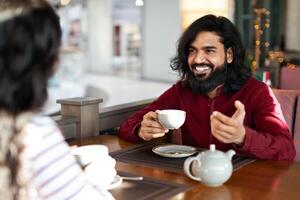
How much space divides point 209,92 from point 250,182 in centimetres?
81

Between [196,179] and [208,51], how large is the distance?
912 millimetres

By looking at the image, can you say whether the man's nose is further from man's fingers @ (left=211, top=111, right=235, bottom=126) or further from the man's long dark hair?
man's fingers @ (left=211, top=111, right=235, bottom=126)

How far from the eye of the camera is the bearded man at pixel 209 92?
1.96m

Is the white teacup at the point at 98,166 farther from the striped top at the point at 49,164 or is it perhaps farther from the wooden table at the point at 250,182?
the striped top at the point at 49,164

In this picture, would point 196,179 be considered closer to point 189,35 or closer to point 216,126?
point 216,126

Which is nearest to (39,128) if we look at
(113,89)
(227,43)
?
(227,43)

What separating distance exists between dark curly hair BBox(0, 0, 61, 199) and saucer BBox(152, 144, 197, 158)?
37.0 inches

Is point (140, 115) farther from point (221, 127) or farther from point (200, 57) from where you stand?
point (221, 127)

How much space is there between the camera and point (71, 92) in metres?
9.23

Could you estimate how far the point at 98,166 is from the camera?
52.1 inches

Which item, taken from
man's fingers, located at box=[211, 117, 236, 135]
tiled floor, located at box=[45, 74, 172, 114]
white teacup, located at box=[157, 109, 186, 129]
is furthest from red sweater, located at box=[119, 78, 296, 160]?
tiled floor, located at box=[45, 74, 172, 114]

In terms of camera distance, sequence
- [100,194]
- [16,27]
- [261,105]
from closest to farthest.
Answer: [16,27], [100,194], [261,105]

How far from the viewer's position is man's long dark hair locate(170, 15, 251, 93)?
2182 mm

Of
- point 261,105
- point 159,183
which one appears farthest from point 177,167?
point 261,105
